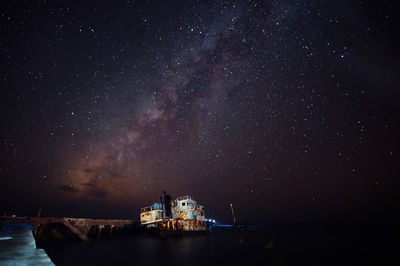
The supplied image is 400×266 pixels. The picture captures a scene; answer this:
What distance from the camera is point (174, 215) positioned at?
163ft

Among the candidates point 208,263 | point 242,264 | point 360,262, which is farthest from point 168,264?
point 360,262

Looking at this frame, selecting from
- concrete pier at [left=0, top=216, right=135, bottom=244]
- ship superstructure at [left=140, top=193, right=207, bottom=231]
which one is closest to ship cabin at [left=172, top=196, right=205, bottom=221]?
ship superstructure at [left=140, top=193, right=207, bottom=231]

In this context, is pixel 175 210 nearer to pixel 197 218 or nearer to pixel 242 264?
pixel 197 218

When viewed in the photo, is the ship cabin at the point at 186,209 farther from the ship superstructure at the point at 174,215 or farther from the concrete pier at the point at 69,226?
the concrete pier at the point at 69,226

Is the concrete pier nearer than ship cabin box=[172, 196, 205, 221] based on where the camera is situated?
Yes

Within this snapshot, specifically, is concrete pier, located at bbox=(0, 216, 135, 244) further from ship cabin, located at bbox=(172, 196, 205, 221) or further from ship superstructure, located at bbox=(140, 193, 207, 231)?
ship cabin, located at bbox=(172, 196, 205, 221)

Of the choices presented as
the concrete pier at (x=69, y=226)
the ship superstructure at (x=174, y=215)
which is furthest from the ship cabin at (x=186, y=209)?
the concrete pier at (x=69, y=226)

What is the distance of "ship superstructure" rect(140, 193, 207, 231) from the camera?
4438cm

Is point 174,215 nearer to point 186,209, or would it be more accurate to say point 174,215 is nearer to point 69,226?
point 186,209

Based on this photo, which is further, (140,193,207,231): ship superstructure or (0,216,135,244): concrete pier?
(140,193,207,231): ship superstructure

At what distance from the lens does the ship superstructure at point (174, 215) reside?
146 feet

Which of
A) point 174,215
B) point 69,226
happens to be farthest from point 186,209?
point 69,226

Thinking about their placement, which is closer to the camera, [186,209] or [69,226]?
[69,226]

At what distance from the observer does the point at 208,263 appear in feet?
64.0
